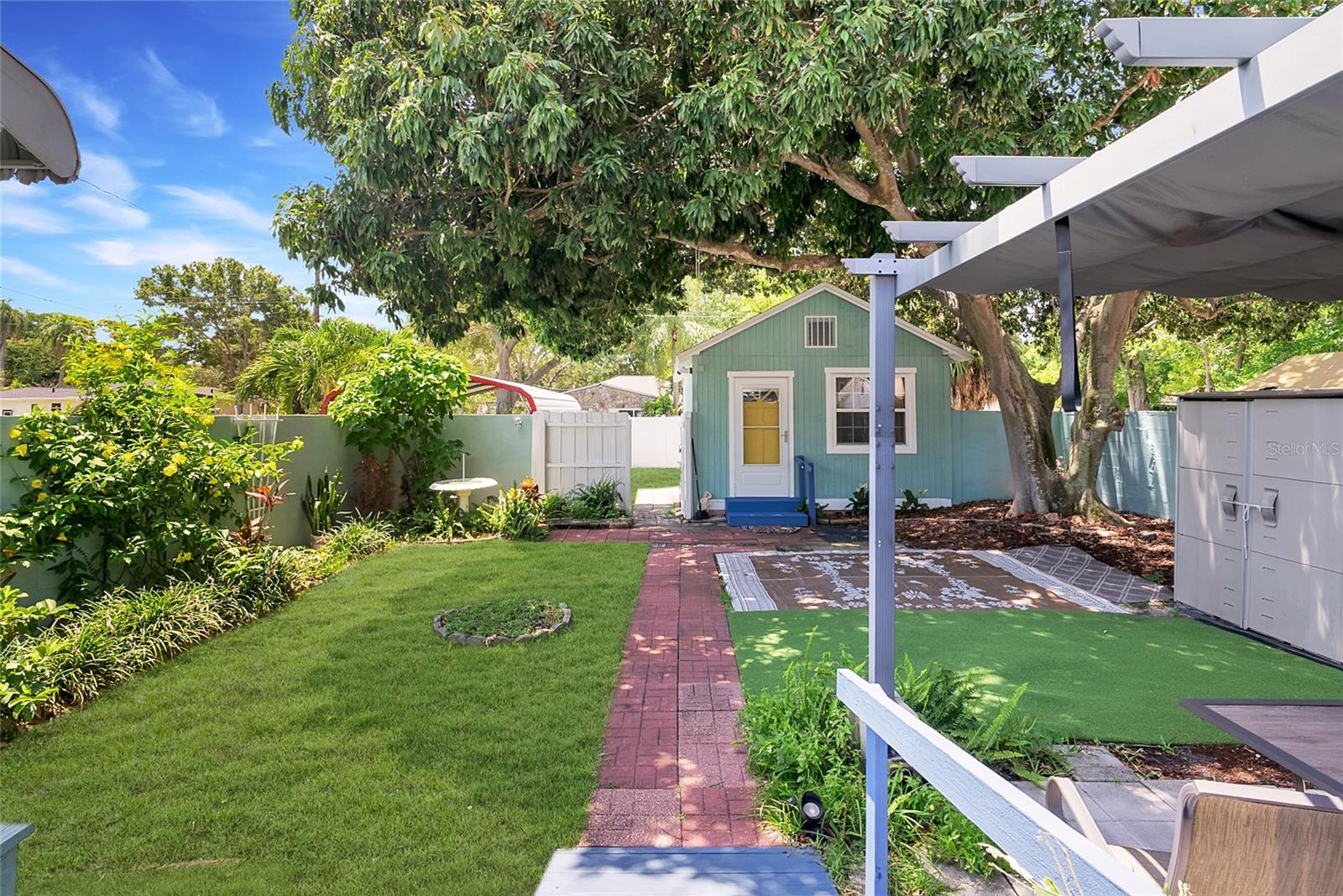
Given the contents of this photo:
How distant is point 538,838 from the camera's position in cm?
295

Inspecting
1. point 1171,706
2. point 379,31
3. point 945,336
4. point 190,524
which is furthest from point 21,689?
point 945,336

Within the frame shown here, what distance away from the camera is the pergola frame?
3.81 feet

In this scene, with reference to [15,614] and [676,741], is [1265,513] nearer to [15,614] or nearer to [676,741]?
[676,741]

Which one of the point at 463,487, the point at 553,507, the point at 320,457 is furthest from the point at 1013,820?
the point at 553,507

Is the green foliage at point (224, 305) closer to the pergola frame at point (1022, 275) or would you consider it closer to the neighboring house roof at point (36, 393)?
the neighboring house roof at point (36, 393)

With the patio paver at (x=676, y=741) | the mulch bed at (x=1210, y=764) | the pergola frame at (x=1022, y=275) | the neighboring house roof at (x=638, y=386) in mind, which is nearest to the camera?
the pergola frame at (x=1022, y=275)

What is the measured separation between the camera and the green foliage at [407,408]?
9898 millimetres

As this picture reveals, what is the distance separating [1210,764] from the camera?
3604 millimetres

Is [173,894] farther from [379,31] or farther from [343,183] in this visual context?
[379,31]

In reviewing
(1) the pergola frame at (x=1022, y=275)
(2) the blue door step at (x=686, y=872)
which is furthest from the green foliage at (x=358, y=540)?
(1) the pergola frame at (x=1022, y=275)

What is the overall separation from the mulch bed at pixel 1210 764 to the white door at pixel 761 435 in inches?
333

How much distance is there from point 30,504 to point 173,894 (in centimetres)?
331

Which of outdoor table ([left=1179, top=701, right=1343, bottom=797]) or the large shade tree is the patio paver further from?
the large shade tree

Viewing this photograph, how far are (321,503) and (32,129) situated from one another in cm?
807
